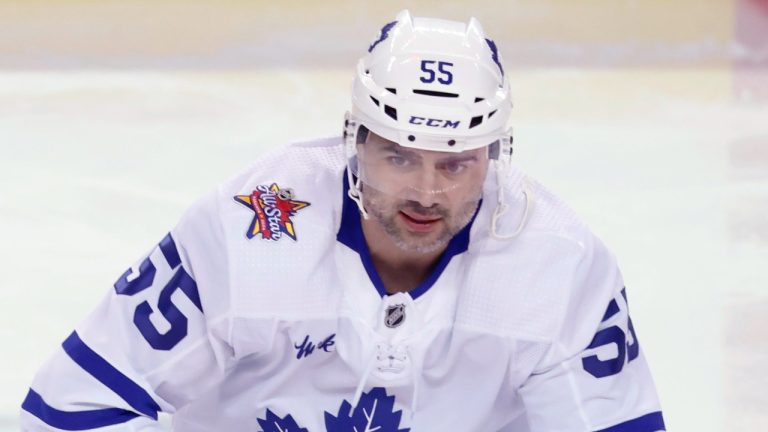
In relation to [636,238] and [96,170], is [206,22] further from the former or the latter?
[636,238]

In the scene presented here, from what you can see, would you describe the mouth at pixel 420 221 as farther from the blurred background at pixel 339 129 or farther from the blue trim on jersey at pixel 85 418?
the blurred background at pixel 339 129

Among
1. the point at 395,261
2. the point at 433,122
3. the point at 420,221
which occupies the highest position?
the point at 433,122

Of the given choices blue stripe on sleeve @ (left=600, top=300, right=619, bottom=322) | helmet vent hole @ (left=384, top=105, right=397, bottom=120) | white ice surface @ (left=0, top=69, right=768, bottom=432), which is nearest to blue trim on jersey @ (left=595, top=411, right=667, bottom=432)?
blue stripe on sleeve @ (left=600, top=300, right=619, bottom=322)

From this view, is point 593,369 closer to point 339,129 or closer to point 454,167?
point 454,167

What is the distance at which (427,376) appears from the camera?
8.10 feet

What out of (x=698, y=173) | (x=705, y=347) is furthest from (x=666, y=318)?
(x=698, y=173)

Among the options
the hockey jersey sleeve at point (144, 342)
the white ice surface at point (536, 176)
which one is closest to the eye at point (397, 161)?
the hockey jersey sleeve at point (144, 342)

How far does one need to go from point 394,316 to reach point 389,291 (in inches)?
2.0

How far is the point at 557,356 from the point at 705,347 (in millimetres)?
1152

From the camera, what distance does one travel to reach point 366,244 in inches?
96.7

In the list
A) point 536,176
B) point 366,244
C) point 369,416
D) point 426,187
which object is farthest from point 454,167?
point 536,176

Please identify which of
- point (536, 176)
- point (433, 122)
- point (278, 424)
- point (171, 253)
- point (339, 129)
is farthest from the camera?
point (339, 129)

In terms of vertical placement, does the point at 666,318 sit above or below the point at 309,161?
below
